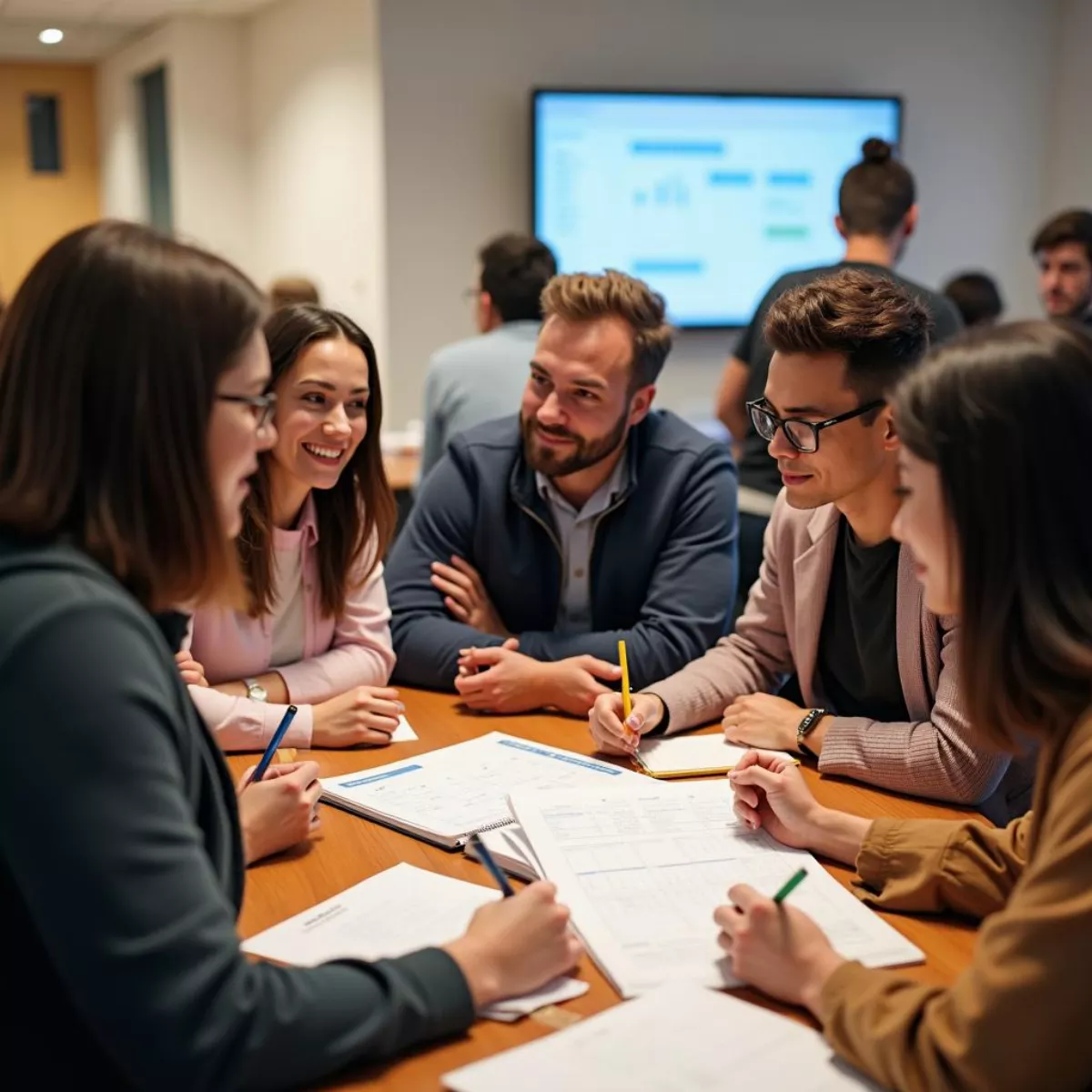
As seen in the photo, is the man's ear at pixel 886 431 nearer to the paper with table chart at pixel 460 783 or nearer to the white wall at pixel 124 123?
the paper with table chart at pixel 460 783

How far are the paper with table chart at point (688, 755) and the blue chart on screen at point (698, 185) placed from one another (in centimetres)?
369

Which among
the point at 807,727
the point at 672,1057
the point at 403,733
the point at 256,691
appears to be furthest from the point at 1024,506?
the point at 256,691

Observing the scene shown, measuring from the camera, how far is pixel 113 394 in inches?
39.9

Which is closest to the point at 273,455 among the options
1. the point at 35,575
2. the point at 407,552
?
the point at 407,552

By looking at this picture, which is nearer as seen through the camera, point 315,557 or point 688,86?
point 315,557

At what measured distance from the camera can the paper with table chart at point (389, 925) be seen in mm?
1219

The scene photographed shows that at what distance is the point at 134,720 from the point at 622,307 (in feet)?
5.58

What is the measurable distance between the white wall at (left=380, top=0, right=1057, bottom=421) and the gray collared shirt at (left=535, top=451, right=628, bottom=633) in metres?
3.08

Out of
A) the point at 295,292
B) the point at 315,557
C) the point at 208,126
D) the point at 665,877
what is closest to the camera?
the point at 665,877

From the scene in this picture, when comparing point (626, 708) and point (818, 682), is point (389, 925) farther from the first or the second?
point (818, 682)

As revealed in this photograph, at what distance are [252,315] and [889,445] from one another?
3.50 ft

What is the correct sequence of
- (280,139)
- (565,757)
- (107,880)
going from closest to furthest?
(107,880), (565,757), (280,139)

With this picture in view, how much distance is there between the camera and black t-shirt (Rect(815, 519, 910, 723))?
188 cm

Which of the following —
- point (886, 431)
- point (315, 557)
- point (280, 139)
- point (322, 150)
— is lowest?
point (315, 557)
